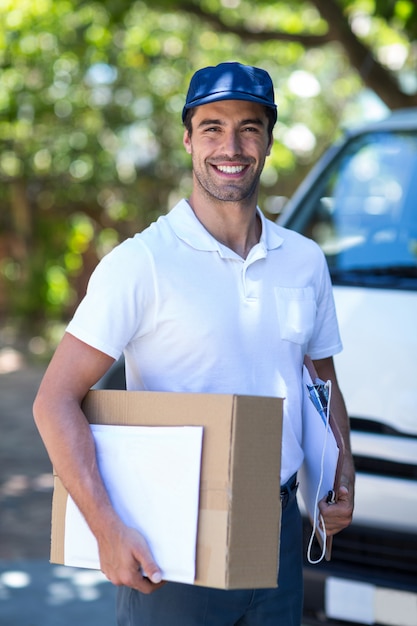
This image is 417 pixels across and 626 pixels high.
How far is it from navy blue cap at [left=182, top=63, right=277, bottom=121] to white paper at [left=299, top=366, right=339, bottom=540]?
2.24ft

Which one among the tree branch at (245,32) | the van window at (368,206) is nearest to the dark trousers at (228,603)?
the van window at (368,206)

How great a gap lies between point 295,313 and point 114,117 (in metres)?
13.7

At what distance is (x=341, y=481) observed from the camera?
252 cm

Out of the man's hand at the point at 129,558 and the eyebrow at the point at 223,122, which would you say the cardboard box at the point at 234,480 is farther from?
the eyebrow at the point at 223,122

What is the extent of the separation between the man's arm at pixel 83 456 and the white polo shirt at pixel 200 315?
0.06 meters

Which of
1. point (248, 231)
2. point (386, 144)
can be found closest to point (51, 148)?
point (386, 144)

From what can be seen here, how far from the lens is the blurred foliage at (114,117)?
1397cm

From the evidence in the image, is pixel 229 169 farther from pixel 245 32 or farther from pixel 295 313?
pixel 245 32

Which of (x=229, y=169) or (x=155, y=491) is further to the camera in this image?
(x=229, y=169)

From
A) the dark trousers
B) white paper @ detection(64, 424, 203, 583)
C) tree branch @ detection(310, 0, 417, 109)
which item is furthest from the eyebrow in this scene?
tree branch @ detection(310, 0, 417, 109)

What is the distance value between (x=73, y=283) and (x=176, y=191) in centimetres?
488

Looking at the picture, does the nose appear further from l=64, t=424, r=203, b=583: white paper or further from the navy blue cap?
l=64, t=424, r=203, b=583: white paper

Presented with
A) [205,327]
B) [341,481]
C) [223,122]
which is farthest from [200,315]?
[341,481]

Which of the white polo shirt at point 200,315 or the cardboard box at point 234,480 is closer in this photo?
the cardboard box at point 234,480
